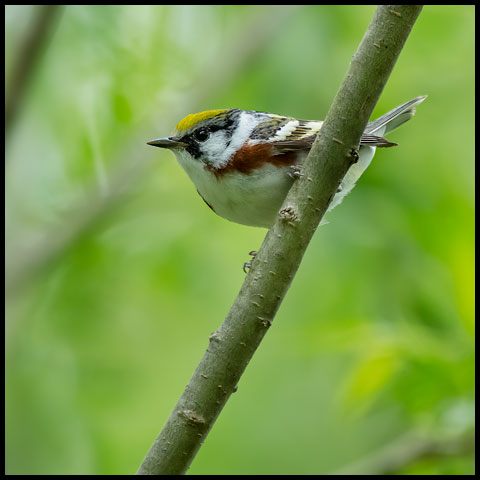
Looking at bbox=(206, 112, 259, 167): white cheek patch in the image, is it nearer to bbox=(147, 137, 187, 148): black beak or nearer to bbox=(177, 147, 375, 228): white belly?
bbox=(177, 147, 375, 228): white belly

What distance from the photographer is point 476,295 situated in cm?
359

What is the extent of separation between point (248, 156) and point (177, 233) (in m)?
2.15

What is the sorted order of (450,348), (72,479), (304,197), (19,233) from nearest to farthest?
(304,197), (450,348), (72,479), (19,233)

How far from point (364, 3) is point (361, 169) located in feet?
6.83

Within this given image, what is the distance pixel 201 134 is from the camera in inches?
140

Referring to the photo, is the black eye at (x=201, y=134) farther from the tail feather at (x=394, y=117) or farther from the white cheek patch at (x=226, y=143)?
the tail feather at (x=394, y=117)

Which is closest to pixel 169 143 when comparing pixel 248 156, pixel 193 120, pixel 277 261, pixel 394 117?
pixel 193 120

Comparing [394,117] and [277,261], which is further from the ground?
[394,117]

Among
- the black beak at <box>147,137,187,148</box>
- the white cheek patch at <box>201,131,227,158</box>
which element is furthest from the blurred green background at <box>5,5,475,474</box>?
the white cheek patch at <box>201,131,227,158</box>

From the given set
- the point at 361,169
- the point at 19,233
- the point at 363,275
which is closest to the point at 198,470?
the point at 363,275

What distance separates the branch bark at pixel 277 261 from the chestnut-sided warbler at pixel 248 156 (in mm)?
713

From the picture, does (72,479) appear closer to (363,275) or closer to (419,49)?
(363,275)

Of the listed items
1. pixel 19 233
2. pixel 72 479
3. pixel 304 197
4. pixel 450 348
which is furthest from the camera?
pixel 19 233

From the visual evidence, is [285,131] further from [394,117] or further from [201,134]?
[394,117]
